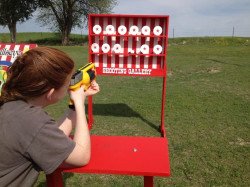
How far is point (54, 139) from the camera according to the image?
174 centimetres

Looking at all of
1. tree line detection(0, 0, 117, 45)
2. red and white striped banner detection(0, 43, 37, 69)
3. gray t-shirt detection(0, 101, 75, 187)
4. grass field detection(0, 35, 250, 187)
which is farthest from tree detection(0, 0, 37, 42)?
gray t-shirt detection(0, 101, 75, 187)

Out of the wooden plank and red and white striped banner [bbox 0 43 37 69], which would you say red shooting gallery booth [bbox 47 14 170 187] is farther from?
the wooden plank

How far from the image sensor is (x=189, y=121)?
648 cm

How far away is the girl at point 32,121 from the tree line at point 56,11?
110 feet

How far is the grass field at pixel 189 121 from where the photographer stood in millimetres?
4238

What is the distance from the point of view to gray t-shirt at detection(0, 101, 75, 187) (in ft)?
5.64

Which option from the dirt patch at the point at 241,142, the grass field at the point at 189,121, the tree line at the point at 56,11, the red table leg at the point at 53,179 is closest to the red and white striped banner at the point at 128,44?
the grass field at the point at 189,121

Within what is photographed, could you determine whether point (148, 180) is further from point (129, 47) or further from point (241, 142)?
point (129, 47)

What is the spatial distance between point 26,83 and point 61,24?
1426 inches

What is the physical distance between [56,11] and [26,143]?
3665 cm

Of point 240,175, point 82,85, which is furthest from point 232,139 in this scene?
point 82,85

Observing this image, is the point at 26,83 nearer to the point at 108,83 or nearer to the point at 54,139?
the point at 54,139

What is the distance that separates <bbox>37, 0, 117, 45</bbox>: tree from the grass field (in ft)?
84.6

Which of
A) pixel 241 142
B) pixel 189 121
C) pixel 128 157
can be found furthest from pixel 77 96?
pixel 189 121
